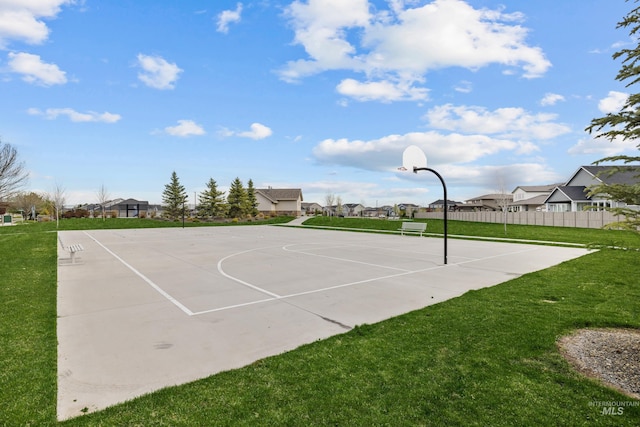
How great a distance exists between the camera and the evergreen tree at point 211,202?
52375mm

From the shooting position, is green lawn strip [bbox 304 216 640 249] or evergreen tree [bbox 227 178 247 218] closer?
green lawn strip [bbox 304 216 640 249]

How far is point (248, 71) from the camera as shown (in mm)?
18719

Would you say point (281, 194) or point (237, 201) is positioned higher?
point (281, 194)

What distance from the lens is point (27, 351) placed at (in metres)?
4.04

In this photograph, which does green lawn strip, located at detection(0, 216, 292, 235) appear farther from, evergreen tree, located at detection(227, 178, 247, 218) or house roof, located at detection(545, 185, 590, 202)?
house roof, located at detection(545, 185, 590, 202)

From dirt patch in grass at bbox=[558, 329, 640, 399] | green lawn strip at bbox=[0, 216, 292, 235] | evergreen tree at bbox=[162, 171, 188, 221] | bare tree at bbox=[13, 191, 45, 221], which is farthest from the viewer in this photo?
bare tree at bbox=[13, 191, 45, 221]

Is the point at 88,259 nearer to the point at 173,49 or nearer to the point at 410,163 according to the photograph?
the point at 173,49

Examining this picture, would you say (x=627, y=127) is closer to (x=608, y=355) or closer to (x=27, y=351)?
(x=608, y=355)

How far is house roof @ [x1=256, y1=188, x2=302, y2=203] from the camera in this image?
66494mm

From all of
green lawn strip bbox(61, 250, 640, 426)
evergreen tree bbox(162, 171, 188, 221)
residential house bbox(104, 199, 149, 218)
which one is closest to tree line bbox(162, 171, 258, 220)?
evergreen tree bbox(162, 171, 188, 221)

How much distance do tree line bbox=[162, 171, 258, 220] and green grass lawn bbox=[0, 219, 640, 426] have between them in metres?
48.1

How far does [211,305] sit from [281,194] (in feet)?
206

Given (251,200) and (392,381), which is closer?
(392,381)

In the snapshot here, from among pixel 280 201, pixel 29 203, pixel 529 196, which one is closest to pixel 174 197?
pixel 280 201
